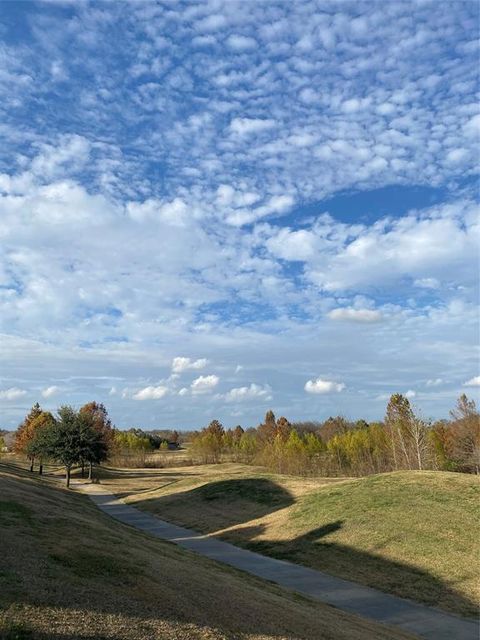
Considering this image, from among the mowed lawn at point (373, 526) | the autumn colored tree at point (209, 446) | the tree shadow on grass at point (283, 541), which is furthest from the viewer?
the autumn colored tree at point (209, 446)

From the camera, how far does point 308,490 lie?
32.0 metres

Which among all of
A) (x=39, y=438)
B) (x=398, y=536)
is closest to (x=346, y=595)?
(x=398, y=536)

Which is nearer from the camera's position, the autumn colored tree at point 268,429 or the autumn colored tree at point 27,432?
the autumn colored tree at point 27,432

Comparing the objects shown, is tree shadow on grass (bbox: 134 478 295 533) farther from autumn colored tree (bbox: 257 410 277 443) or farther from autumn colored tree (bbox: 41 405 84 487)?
autumn colored tree (bbox: 257 410 277 443)

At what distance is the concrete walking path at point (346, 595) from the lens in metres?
12.9

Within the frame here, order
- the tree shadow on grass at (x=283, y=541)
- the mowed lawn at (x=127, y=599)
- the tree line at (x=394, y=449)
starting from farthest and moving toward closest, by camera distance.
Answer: the tree line at (x=394, y=449)
the tree shadow on grass at (x=283, y=541)
the mowed lawn at (x=127, y=599)

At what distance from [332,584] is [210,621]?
30.3ft

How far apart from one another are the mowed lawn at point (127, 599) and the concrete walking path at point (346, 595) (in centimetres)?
152

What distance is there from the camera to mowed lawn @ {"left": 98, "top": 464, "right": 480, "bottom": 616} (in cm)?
1686

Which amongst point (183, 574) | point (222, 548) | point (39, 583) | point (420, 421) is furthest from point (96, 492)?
point (39, 583)

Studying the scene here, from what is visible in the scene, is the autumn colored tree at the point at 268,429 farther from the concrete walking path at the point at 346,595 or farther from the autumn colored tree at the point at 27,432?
the concrete walking path at the point at 346,595

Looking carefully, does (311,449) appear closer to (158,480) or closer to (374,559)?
(158,480)

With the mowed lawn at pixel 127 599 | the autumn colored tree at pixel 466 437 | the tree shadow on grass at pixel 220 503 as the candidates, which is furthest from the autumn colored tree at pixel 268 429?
the mowed lawn at pixel 127 599

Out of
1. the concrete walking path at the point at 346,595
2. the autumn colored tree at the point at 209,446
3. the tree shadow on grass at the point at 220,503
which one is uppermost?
the autumn colored tree at the point at 209,446
